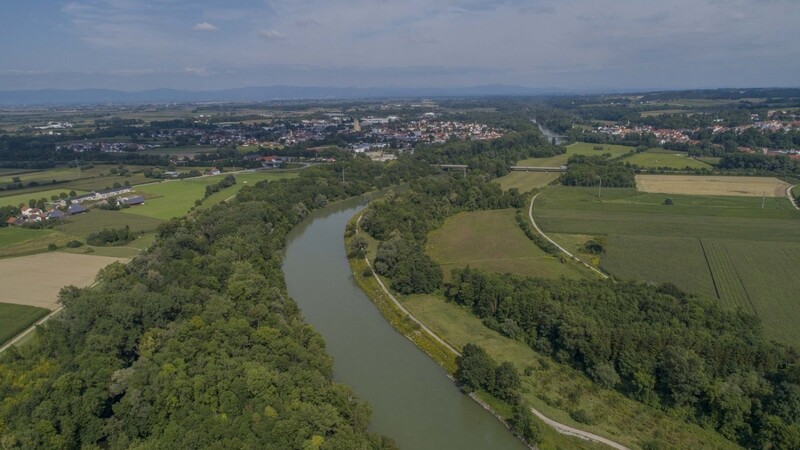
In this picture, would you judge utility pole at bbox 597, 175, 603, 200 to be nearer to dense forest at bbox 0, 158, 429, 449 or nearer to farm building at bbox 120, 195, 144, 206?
dense forest at bbox 0, 158, 429, 449

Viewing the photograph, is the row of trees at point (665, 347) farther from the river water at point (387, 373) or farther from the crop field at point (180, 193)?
the crop field at point (180, 193)

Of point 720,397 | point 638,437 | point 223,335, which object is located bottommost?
point 638,437

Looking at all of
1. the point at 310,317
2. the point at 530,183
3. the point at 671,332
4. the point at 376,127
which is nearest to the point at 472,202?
the point at 530,183

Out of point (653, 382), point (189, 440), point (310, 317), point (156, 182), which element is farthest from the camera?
point (156, 182)

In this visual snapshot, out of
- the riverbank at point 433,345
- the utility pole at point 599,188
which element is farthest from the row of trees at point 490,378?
the utility pole at point 599,188

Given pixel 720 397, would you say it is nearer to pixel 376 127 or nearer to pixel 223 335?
pixel 223 335
